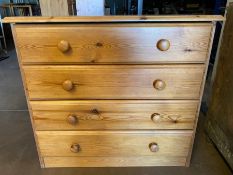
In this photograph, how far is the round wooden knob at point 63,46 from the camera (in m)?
0.92

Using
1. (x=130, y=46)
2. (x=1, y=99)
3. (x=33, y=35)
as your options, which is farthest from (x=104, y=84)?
(x=1, y=99)

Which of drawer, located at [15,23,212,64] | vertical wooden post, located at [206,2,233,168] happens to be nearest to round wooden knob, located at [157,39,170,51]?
drawer, located at [15,23,212,64]

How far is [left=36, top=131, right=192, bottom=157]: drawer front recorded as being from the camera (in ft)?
3.86

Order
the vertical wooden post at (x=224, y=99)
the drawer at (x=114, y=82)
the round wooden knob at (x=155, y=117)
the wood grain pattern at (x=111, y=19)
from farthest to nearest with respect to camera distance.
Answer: the vertical wooden post at (x=224, y=99) < the round wooden knob at (x=155, y=117) < the drawer at (x=114, y=82) < the wood grain pattern at (x=111, y=19)

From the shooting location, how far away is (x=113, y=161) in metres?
1.29

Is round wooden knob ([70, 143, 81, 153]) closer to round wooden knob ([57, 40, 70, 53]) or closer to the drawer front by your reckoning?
the drawer front

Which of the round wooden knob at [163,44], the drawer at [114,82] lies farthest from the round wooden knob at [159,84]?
the round wooden knob at [163,44]

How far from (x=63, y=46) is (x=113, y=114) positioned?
43 cm

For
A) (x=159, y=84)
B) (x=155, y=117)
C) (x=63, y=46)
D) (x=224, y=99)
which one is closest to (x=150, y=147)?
(x=155, y=117)

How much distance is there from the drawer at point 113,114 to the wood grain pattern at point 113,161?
24 centimetres

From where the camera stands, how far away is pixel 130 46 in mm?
946

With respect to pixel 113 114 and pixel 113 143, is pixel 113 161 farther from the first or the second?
pixel 113 114

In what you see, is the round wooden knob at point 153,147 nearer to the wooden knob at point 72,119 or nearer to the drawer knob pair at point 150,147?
the drawer knob pair at point 150,147

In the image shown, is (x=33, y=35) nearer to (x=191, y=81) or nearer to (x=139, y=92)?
(x=139, y=92)
